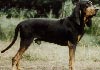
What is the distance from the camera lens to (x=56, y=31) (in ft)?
31.6

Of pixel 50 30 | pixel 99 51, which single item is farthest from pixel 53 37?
pixel 99 51

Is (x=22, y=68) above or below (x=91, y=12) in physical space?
below

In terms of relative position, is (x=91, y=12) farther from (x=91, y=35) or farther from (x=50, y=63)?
(x=91, y=35)

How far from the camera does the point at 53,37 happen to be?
9.73 metres

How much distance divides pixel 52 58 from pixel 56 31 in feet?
8.02

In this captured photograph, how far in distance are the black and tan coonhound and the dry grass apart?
981mm

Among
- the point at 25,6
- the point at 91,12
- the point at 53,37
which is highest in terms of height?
the point at 91,12

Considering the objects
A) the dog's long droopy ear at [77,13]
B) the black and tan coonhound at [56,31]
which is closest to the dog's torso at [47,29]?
the black and tan coonhound at [56,31]

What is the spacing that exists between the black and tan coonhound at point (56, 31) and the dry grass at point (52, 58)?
981mm

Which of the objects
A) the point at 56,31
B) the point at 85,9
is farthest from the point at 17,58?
the point at 85,9

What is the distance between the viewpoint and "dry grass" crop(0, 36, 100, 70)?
10.6 m

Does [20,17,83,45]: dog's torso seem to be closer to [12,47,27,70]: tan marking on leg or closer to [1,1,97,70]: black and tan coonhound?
[1,1,97,70]: black and tan coonhound

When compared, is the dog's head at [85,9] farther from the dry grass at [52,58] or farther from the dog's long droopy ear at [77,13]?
the dry grass at [52,58]

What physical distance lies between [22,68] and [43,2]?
10796 mm
